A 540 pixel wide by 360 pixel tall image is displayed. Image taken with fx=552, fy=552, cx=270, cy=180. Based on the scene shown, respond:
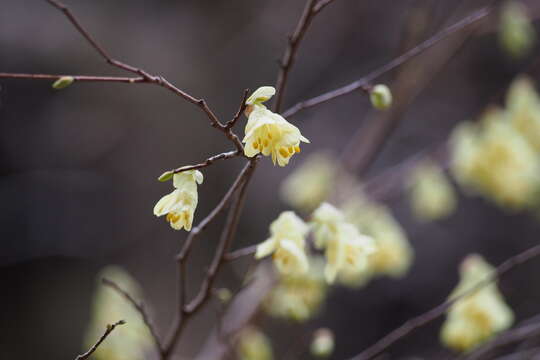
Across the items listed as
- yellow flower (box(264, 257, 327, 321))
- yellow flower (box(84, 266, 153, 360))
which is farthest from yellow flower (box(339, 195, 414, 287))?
yellow flower (box(84, 266, 153, 360))

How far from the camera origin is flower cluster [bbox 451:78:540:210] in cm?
240

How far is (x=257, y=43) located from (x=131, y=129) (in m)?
1.37

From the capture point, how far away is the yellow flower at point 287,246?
4.32 feet

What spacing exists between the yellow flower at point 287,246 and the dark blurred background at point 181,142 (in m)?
3.23

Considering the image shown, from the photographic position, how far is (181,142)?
504 cm

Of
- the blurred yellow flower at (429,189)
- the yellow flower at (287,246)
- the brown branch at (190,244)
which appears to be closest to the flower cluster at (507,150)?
the blurred yellow flower at (429,189)

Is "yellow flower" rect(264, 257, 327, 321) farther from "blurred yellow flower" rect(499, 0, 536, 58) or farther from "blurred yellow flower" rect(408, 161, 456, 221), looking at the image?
"blurred yellow flower" rect(499, 0, 536, 58)

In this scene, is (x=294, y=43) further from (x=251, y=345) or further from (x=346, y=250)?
(x=251, y=345)

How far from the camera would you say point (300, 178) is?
3.05 meters

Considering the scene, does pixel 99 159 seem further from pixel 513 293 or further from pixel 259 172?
pixel 513 293

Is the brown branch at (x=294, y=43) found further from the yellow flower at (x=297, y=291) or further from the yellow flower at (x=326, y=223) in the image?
the yellow flower at (x=297, y=291)

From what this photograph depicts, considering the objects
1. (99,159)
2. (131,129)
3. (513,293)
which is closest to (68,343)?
(99,159)

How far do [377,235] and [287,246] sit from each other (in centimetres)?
121

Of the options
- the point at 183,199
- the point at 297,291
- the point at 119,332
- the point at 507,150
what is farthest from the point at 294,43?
the point at 507,150
